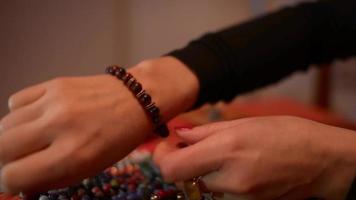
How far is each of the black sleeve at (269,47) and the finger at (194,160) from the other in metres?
0.16

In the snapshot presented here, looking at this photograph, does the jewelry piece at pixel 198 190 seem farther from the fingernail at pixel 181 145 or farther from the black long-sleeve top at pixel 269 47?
the black long-sleeve top at pixel 269 47

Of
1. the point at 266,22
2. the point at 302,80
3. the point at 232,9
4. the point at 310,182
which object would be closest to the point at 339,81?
the point at 302,80

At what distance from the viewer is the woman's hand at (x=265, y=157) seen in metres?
0.25

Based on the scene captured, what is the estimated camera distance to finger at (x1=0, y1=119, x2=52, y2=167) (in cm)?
24

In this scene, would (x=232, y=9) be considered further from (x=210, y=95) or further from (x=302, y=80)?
(x=302, y=80)

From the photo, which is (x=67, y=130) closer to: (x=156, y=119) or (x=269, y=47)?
(x=156, y=119)

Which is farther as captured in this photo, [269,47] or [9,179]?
[269,47]

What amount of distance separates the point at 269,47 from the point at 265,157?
270 mm

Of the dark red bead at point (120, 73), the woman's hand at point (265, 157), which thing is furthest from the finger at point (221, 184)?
the dark red bead at point (120, 73)

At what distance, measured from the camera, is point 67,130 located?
0.26m

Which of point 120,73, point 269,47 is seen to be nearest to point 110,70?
point 120,73

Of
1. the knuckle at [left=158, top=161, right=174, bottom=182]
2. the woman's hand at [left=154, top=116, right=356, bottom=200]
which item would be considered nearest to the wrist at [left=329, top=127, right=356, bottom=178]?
the woman's hand at [left=154, top=116, right=356, bottom=200]

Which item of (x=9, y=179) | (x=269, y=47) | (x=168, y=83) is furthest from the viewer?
(x=269, y=47)

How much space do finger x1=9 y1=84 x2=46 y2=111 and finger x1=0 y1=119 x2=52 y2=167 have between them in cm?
2
